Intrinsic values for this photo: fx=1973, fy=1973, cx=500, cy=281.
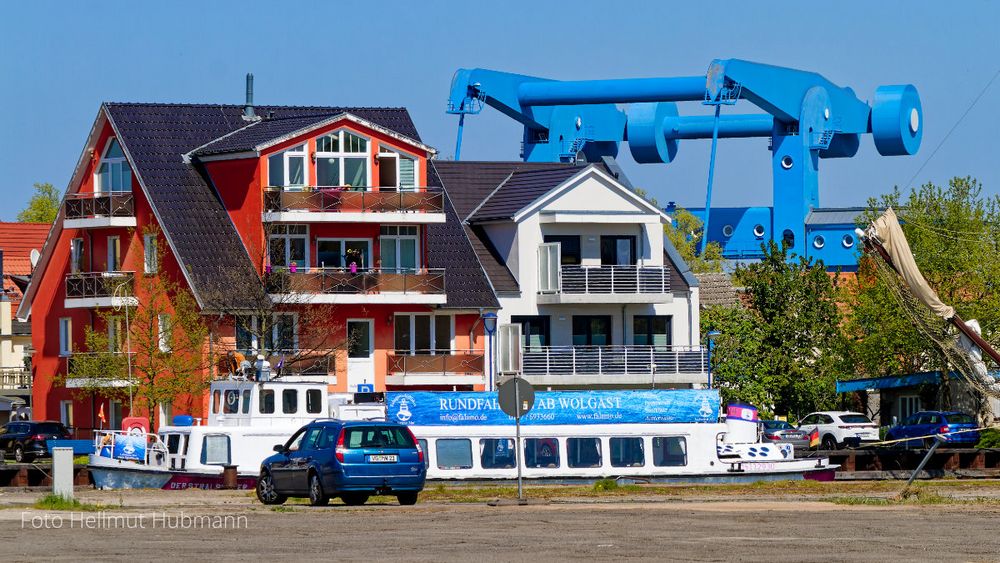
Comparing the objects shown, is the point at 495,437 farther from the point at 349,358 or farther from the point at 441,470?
the point at 349,358

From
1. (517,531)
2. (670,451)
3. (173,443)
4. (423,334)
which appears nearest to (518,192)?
(423,334)

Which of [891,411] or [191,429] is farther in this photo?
[891,411]

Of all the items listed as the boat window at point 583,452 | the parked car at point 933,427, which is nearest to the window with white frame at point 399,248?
the parked car at point 933,427

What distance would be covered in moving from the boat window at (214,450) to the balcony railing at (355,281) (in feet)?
52.6

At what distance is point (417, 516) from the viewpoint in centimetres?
3219

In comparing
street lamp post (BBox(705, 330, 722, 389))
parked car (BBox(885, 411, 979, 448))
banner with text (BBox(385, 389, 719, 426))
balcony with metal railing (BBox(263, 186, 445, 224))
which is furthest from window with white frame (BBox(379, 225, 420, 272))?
parked car (BBox(885, 411, 979, 448))

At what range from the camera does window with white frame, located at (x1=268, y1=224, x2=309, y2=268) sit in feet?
201

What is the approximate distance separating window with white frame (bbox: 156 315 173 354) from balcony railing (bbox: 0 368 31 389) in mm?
32411

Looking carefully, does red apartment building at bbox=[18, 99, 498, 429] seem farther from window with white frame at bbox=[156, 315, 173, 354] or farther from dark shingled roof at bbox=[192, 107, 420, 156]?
window with white frame at bbox=[156, 315, 173, 354]

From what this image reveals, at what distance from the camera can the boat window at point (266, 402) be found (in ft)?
151

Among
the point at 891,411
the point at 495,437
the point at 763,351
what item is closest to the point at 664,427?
the point at 495,437

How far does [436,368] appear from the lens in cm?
6275

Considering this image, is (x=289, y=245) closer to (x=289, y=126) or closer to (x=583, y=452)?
(x=289, y=126)

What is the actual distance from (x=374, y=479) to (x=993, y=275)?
1666 inches
